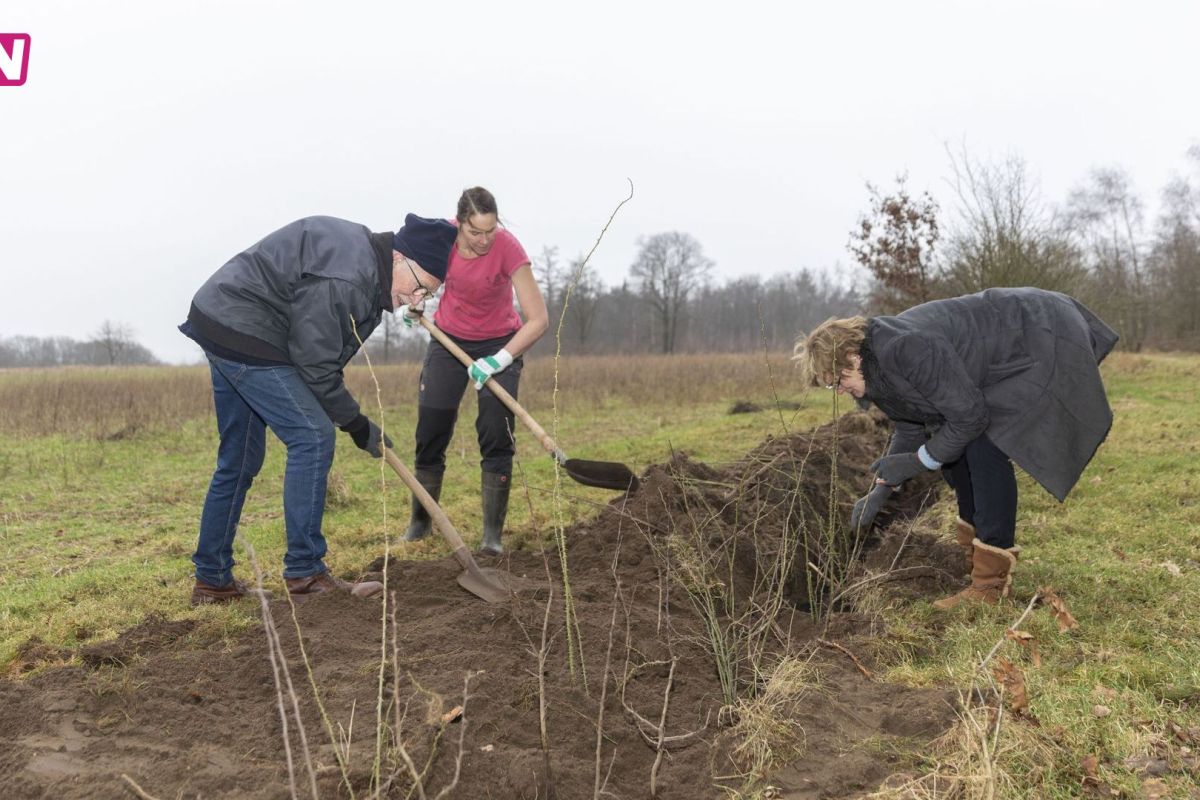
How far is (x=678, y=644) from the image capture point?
288cm

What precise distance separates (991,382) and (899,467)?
544 millimetres

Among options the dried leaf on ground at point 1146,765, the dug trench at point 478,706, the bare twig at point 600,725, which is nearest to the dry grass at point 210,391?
the dug trench at point 478,706

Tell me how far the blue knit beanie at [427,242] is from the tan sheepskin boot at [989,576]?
2.75 m

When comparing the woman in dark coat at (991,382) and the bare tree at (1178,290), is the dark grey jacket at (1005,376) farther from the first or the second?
the bare tree at (1178,290)

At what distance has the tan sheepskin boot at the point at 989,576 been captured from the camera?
10.8 ft

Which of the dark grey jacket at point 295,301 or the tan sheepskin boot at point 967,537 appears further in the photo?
the tan sheepskin boot at point 967,537

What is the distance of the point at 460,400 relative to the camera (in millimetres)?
4449

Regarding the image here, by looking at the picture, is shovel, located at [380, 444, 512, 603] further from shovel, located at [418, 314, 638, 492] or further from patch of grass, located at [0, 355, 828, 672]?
shovel, located at [418, 314, 638, 492]

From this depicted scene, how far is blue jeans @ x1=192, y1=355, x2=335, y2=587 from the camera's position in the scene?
332 centimetres

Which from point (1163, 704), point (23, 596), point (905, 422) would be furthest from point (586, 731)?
point (23, 596)

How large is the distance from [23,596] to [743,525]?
12.4 feet

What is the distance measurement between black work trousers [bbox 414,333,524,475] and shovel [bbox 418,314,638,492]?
0.22ft

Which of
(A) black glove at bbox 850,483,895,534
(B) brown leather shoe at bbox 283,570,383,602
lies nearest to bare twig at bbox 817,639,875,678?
(A) black glove at bbox 850,483,895,534

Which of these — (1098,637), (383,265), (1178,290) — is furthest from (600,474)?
(1178,290)
